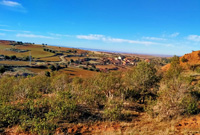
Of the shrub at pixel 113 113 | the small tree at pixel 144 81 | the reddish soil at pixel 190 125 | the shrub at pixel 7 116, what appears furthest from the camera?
the small tree at pixel 144 81

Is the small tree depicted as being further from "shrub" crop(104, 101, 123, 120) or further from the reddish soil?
the reddish soil

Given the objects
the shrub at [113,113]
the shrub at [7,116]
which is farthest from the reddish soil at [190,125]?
the shrub at [7,116]

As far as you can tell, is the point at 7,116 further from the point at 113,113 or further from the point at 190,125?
the point at 190,125

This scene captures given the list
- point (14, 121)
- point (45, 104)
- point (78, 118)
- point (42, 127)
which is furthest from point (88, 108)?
point (14, 121)

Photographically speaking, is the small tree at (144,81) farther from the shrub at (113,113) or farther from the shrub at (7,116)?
the shrub at (7,116)

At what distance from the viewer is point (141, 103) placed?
60.0ft

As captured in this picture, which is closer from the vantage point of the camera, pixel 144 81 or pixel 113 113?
pixel 113 113

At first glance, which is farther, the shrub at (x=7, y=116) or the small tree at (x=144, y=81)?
the small tree at (x=144, y=81)

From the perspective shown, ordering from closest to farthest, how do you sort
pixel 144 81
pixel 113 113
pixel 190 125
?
1. pixel 190 125
2. pixel 113 113
3. pixel 144 81

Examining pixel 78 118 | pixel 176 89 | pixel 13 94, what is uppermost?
pixel 176 89

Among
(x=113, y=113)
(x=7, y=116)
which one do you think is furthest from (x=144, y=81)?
(x=7, y=116)

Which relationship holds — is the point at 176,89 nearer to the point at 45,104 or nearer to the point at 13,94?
the point at 45,104

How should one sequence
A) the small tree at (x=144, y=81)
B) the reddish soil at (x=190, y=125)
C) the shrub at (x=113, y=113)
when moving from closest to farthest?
the reddish soil at (x=190, y=125), the shrub at (x=113, y=113), the small tree at (x=144, y=81)

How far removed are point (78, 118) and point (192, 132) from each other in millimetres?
10148
